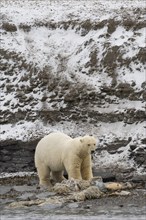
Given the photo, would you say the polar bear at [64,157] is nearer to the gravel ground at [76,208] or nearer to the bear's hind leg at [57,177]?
the bear's hind leg at [57,177]

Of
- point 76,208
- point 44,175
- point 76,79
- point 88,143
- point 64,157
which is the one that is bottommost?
point 76,208

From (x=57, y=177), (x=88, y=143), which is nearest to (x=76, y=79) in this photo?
(x=57, y=177)

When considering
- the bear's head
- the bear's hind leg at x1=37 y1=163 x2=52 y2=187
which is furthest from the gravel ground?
the bear's head

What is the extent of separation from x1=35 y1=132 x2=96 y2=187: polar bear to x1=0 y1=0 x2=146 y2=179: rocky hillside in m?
6.09

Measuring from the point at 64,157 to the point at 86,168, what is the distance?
826 millimetres

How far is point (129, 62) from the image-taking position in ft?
113

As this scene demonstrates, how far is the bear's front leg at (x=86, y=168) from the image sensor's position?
21.0 metres

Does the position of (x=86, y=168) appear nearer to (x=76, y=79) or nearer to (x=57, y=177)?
(x=57, y=177)

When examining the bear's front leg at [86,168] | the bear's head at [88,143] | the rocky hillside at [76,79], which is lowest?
the bear's front leg at [86,168]

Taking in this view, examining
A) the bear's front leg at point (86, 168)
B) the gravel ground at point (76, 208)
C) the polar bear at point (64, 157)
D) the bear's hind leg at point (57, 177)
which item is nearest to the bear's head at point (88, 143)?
the polar bear at point (64, 157)

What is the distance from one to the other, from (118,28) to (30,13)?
707 cm

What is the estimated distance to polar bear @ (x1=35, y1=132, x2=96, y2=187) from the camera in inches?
814

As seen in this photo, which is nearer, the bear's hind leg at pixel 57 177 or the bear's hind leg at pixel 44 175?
the bear's hind leg at pixel 44 175

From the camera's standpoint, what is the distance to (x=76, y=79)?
34.2m
